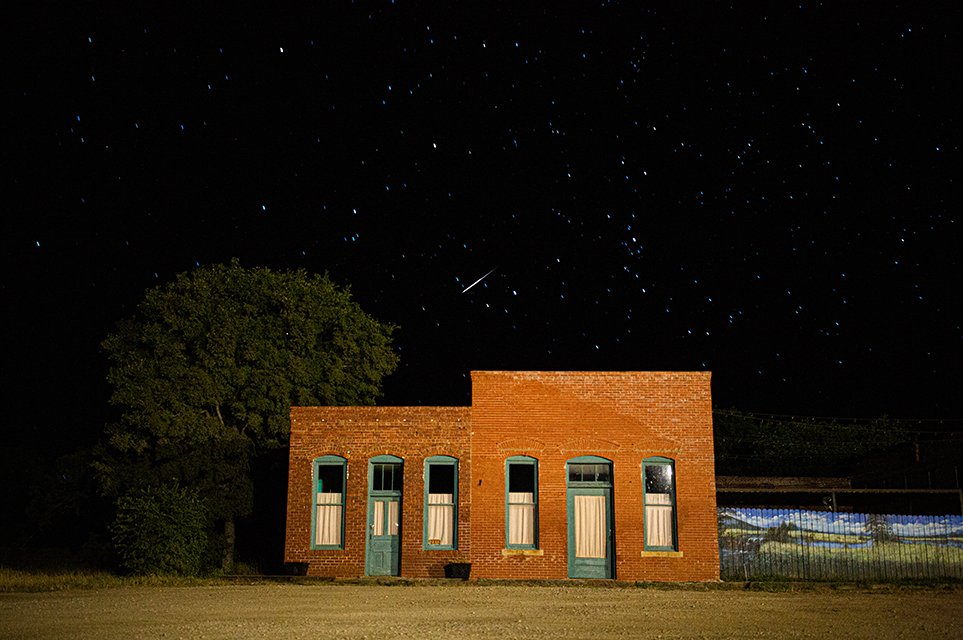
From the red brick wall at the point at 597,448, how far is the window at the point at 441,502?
493 mm

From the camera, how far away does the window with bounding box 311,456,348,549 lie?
21.2 meters

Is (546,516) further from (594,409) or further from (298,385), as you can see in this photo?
(298,385)

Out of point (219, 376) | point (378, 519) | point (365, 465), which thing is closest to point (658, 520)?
point (378, 519)

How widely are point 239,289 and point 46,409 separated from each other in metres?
18.0

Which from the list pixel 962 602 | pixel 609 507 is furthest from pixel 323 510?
pixel 962 602

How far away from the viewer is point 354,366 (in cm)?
2764

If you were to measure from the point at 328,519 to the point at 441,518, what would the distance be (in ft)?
8.52

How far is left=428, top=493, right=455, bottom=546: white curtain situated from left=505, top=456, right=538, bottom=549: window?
4.16 ft

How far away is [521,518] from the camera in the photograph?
69.4 ft

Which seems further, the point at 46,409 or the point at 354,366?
the point at 46,409

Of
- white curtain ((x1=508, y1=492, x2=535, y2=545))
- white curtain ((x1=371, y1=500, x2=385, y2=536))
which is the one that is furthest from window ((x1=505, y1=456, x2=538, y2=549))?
white curtain ((x1=371, y1=500, x2=385, y2=536))

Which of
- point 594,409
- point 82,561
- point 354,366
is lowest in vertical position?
point 82,561

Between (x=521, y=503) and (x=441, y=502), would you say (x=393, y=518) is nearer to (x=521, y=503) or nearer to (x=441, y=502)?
(x=441, y=502)

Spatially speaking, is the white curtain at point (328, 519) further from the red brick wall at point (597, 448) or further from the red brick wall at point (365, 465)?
the red brick wall at point (597, 448)
